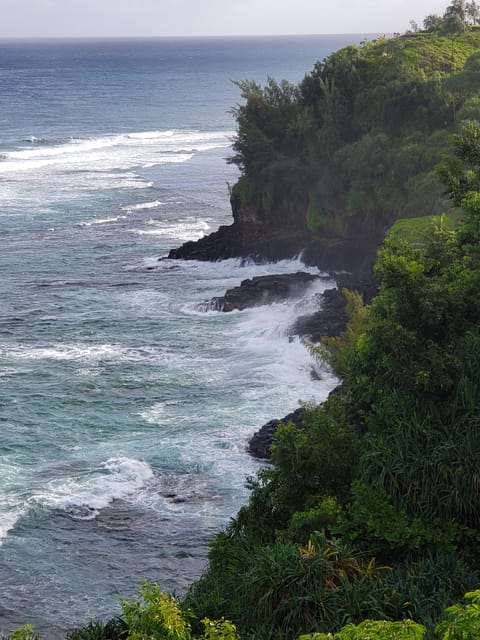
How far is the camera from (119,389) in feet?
A: 124

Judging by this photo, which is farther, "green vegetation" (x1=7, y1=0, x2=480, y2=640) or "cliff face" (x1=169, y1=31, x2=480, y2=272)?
"cliff face" (x1=169, y1=31, x2=480, y2=272)

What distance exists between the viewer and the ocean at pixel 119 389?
26.2 metres

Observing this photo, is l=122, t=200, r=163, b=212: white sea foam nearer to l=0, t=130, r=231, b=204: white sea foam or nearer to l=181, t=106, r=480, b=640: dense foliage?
Answer: l=0, t=130, r=231, b=204: white sea foam

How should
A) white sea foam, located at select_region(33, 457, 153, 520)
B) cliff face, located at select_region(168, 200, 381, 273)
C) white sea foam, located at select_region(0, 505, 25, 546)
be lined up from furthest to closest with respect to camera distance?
1. cliff face, located at select_region(168, 200, 381, 273)
2. white sea foam, located at select_region(33, 457, 153, 520)
3. white sea foam, located at select_region(0, 505, 25, 546)

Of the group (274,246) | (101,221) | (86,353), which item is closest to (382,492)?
(86,353)

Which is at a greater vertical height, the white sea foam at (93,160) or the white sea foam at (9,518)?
the white sea foam at (93,160)

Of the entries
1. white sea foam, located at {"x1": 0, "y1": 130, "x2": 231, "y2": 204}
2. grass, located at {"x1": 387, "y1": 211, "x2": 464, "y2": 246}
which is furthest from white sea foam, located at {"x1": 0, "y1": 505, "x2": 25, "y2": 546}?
white sea foam, located at {"x1": 0, "y1": 130, "x2": 231, "y2": 204}

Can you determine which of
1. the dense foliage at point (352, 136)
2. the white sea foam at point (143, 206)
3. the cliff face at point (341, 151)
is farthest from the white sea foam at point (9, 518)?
the white sea foam at point (143, 206)

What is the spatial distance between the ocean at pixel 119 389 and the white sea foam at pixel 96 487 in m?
0.06

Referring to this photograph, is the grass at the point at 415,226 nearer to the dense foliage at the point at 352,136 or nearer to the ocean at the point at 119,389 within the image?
the dense foliage at the point at 352,136

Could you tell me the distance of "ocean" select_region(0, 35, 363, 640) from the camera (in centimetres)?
2625

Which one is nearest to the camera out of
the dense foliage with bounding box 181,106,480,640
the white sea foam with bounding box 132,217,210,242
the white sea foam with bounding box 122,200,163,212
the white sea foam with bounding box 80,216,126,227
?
the dense foliage with bounding box 181,106,480,640

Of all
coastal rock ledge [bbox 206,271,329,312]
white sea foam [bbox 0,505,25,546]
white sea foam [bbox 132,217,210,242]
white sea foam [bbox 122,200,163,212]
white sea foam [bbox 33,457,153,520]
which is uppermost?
white sea foam [bbox 122,200,163,212]

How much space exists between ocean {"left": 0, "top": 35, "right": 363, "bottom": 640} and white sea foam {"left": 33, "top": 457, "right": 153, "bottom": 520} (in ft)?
0.21
